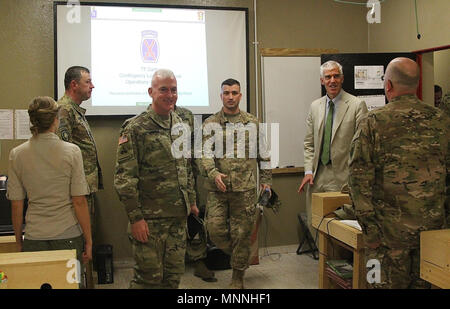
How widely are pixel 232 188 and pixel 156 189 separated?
Answer: 1003 millimetres

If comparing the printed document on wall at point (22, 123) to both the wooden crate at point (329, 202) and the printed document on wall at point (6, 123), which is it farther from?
the wooden crate at point (329, 202)

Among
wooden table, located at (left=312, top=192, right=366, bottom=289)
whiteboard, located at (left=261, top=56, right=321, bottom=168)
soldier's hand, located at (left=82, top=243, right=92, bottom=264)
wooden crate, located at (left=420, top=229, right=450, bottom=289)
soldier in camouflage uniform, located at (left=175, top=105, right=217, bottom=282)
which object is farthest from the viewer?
whiteboard, located at (left=261, top=56, right=321, bottom=168)

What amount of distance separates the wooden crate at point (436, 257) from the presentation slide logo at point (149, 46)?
9.49ft

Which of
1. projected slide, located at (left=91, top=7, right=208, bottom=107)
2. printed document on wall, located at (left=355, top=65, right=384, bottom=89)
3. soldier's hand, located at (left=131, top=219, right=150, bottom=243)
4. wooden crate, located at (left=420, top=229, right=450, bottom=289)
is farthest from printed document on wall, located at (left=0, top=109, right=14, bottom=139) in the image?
wooden crate, located at (left=420, top=229, right=450, bottom=289)

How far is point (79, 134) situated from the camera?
3346 mm

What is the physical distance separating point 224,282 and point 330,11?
2957 mm

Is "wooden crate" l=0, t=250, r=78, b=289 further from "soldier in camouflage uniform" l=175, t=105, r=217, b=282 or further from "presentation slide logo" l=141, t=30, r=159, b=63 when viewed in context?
"presentation slide logo" l=141, t=30, r=159, b=63

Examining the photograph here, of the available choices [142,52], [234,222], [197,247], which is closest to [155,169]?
[234,222]

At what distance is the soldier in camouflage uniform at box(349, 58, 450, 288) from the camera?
7.35ft

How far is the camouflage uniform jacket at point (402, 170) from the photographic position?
224 centimetres

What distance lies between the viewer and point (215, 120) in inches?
144

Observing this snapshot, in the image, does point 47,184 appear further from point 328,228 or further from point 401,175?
point 328,228

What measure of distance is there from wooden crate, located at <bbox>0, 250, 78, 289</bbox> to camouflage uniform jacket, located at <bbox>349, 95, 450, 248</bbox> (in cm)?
142

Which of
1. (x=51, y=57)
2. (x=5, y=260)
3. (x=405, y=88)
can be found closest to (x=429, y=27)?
(x=405, y=88)
